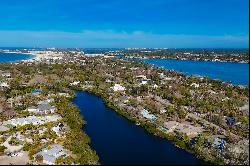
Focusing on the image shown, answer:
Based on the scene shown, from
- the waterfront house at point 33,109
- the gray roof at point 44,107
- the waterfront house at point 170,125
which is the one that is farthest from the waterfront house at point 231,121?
the waterfront house at point 33,109

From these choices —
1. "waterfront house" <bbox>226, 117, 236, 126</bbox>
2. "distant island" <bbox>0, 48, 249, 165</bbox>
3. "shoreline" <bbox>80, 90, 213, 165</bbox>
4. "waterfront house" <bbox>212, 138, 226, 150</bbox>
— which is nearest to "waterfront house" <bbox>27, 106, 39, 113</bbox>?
"distant island" <bbox>0, 48, 249, 165</bbox>

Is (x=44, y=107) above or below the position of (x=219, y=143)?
above

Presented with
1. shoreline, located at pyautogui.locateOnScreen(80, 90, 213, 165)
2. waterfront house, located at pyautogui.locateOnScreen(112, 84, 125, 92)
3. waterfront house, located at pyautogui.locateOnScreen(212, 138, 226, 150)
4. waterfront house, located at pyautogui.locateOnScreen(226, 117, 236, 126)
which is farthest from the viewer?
waterfront house, located at pyautogui.locateOnScreen(112, 84, 125, 92)

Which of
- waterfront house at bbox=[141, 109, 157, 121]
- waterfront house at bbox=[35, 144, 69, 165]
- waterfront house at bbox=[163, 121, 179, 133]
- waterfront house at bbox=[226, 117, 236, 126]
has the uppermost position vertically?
waterfront house at bbox=[141, 109, 157, 121]

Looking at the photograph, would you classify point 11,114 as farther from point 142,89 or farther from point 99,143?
point 142,89

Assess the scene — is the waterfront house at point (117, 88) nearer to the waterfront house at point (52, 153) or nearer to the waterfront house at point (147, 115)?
the waterfront house at point (147, 115)

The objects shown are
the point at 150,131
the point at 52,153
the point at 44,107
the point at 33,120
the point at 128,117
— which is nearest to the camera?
the point at 52,153

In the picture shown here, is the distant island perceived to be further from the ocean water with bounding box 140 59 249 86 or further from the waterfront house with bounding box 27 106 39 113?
the ocean water with bounding box 140 59 249 86

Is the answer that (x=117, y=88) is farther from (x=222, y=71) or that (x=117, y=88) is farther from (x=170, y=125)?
(x=222, y=71)

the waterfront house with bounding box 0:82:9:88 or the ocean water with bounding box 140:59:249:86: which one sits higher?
the waterfront house with bounding box 0:82:9:88

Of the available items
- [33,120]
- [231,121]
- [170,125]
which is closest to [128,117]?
[170,125]

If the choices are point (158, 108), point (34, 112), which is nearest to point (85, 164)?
point (34, 112)

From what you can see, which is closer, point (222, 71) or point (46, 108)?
point (46, 108)
